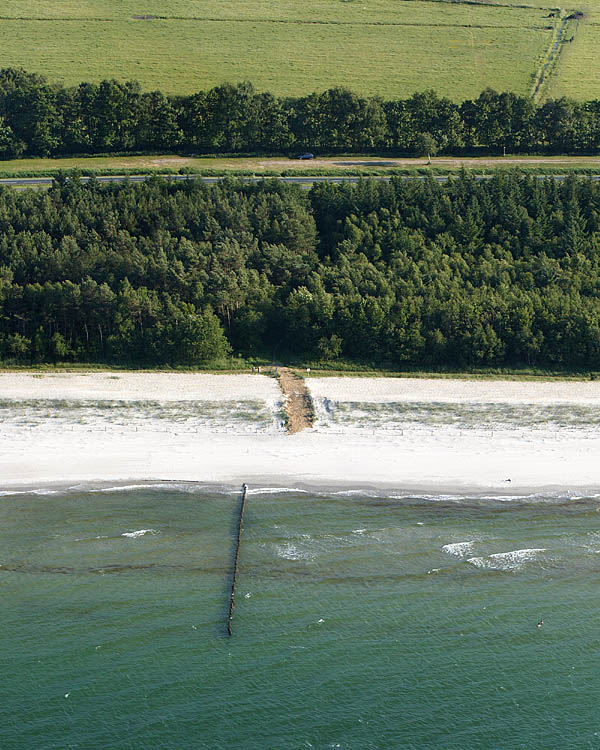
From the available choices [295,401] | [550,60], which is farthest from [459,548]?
[550,60]

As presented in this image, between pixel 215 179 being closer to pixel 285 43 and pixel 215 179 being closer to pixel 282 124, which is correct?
pixel 282 124

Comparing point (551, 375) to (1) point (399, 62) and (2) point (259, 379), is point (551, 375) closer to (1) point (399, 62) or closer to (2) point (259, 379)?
(2) point (259, 379)

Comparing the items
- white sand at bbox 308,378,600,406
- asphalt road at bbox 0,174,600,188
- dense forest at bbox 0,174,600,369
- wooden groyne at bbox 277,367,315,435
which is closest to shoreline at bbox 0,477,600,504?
wooden groyne at bbox 277,367,315,435

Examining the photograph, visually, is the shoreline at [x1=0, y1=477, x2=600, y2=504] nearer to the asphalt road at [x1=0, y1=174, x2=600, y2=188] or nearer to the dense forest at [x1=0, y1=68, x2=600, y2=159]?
the asphalt road at [x1=0, y1=174, x2=600, y2=188]

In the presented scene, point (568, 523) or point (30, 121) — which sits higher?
point (30, 121)

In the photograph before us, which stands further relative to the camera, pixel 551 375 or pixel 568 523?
pixel 551 375

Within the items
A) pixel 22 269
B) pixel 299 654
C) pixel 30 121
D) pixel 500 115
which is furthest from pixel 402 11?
pixel 299 654

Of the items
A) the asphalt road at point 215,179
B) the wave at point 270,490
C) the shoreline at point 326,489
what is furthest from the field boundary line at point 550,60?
the wave at point 270,490
